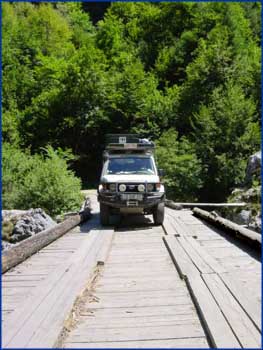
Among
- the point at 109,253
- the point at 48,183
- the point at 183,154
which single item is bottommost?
the point at 109,253

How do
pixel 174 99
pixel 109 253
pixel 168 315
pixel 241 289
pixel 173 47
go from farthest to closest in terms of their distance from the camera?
1. pixel 173 47
2. pixel 174 99
3. pixel 109 253
4. pixel 241 289
5. pixel 168 315

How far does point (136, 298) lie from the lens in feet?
12.7

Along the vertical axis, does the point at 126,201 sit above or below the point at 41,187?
below

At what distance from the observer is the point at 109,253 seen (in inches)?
247

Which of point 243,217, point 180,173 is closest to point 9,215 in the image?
point 243,217

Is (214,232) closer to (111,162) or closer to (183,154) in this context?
(111,162)

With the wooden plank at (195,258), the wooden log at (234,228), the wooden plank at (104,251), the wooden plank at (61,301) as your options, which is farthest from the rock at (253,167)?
the wooden plank at (61,301)

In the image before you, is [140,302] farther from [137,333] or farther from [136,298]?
[137,333]

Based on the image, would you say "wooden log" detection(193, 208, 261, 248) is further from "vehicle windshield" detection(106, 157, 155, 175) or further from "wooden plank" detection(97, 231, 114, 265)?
"wooden plank" detection(97, 231, 114, 265)

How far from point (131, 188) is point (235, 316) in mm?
5967

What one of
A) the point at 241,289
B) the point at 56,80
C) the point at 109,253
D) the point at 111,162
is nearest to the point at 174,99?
the point at 56,80

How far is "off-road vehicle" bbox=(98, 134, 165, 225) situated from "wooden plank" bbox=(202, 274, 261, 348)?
4.89m

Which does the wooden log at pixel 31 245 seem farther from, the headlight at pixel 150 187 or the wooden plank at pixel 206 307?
the wooden plank at pixel 206 307

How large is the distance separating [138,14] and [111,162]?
25.8m
